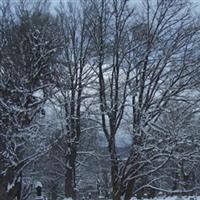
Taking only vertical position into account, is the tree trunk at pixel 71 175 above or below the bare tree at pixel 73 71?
below

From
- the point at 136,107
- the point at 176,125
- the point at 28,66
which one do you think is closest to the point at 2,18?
the point at 28,66

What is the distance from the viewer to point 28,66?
18953 millimetres

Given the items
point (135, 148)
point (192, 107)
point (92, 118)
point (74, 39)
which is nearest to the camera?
point (135, 148)

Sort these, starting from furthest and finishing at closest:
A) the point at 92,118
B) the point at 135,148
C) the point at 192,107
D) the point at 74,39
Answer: the point at 74,39 → the point at 92,118 → the point at 192,107 → the point at 135,148

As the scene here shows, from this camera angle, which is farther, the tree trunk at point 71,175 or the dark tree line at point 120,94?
the tree trunk at point 71,175

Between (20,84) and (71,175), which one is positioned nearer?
(20,84)

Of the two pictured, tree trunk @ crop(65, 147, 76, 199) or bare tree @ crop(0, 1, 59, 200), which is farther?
tree trunk @ crop(65, 147, 76, 199)

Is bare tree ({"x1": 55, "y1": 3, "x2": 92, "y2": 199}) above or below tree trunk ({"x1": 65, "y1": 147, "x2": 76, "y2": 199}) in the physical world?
above

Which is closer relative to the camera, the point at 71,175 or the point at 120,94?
the point at 120,94

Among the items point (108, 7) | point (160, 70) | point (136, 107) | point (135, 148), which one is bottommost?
point (135, 148)

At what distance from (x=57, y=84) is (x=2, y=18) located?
3.72m

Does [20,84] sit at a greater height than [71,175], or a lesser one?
greater

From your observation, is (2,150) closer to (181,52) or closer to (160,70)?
(160,70)

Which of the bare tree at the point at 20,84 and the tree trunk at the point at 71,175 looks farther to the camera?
the tree trunk at the point at 71,175
